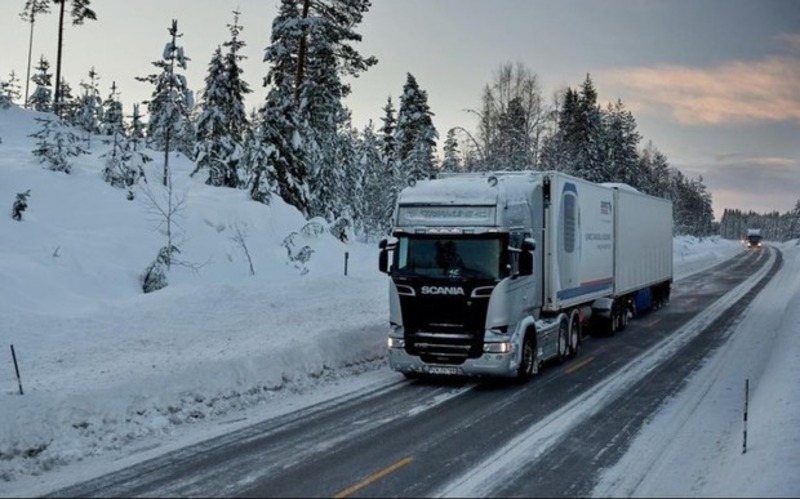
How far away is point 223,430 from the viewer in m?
10.4

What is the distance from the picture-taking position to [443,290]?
1306 cm

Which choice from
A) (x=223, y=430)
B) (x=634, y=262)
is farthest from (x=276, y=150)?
(x=223, y=430)

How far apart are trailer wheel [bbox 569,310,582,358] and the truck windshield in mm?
4658

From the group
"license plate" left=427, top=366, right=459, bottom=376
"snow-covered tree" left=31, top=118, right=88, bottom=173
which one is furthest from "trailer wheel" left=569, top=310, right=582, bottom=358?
"snow-covered tree" left=31, top=118, right=88, bottom=173

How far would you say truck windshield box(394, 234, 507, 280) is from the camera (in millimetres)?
13117

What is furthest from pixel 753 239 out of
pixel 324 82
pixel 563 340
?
pixel 563 340

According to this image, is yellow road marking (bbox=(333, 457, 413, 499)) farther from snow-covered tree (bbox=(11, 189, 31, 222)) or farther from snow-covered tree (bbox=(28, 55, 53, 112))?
snow-covered tree (bbox=(28, 55, 53, 112))

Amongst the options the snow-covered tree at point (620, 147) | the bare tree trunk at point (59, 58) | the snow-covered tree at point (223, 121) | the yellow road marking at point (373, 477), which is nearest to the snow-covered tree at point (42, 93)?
the bare tree trunk at point (59, 58)

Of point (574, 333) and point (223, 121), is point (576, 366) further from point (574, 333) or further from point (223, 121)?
point (223, 121)

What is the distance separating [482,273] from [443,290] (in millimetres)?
808

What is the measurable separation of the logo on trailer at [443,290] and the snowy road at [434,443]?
1.90 meters

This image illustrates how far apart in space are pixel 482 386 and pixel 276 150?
2374 centimetres

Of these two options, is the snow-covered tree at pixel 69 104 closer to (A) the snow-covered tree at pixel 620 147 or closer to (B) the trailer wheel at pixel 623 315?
(A) the snow-covered tree at pixel 620 147

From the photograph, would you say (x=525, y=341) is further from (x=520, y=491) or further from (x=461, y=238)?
(x=520, y=491)
